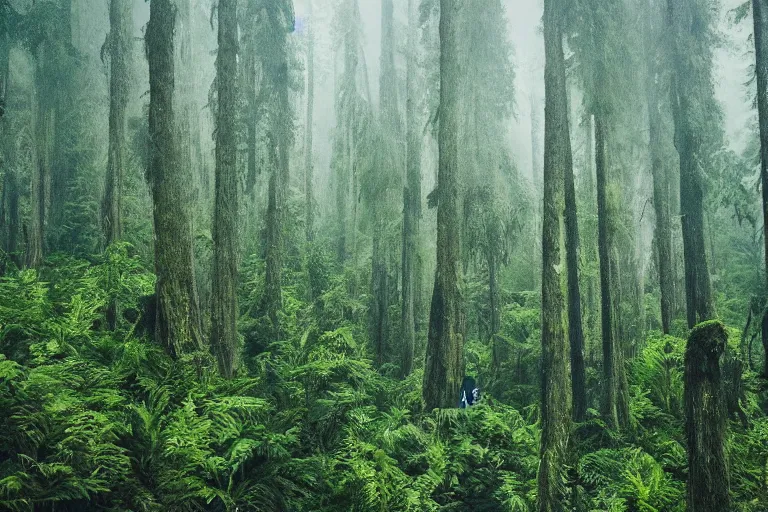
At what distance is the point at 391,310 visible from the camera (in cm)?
1933

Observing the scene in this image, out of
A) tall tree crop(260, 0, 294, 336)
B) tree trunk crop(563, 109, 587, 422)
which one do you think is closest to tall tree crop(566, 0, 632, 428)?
tree trunk crop(563, 109, 587, 422)

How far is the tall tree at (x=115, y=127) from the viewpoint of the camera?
45.3ft

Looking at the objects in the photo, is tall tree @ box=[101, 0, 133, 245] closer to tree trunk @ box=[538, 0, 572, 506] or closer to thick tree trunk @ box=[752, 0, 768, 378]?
tree trunk @ box=[538, 0, 572, 506]

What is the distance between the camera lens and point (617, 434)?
9.62m

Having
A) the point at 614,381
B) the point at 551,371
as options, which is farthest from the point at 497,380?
the point at 551,371

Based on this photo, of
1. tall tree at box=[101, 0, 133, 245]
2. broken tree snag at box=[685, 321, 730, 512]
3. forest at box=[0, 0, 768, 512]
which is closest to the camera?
broken tree snag at box=[685, 321, 730, 512]

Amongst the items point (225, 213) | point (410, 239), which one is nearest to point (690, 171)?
point (410, 239)

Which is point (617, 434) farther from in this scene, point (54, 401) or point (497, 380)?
point (54, 401)

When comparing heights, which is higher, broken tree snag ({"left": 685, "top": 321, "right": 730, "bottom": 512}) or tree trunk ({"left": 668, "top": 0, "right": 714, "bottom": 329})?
tree trunk ({"left": 668, "top": 0, "right": 714, "bottom": 329})

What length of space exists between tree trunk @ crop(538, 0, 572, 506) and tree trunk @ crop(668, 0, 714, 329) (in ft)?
22.2

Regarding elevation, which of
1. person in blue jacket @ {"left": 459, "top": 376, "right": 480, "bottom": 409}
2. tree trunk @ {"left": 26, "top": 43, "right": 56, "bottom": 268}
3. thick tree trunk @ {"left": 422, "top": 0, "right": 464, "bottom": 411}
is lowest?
person in blue jacket @ {"left": 459, "top": 376, "right": 480, "bottom": 409}

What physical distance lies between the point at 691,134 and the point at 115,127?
15503 mm

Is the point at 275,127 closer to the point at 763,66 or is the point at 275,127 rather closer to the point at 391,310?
the point at 391,310

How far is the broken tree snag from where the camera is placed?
5.26 m
